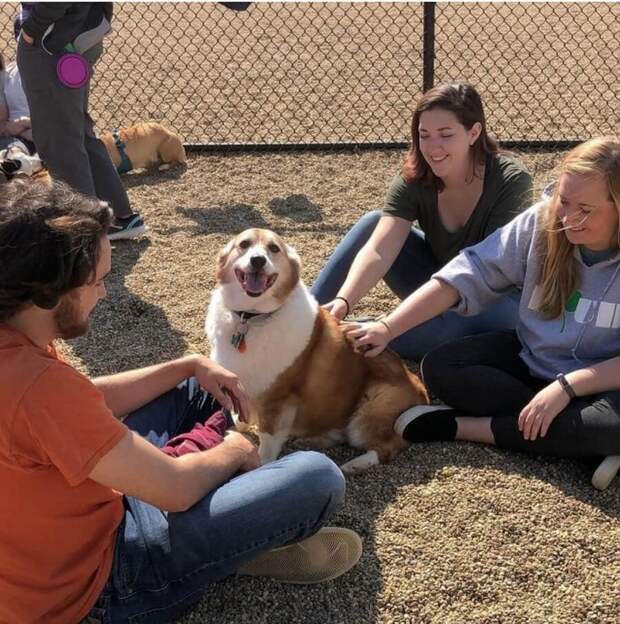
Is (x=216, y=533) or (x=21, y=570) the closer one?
(x=21, y=570)

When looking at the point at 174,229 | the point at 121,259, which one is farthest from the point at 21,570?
the point at 174,229

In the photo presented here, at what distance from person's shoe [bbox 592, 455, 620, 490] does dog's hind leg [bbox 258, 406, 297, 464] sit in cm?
118

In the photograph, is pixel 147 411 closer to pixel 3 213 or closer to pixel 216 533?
pixel 216 533

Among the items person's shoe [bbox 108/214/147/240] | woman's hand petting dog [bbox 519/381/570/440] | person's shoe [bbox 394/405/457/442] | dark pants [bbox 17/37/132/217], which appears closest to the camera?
woman's hand petting dog [bbox 519/381/570/440]

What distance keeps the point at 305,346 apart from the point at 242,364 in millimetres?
263

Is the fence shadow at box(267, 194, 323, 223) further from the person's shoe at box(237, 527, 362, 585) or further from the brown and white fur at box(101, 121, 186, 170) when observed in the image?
the person's shoe at box(237, 527, 362, 585)

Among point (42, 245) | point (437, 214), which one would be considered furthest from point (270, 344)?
point (42, 245)

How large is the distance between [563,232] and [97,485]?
190 centimetres

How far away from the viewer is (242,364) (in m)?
3.30

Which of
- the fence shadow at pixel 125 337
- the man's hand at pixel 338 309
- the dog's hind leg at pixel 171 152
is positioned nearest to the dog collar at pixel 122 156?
the dog's hind leg at pixel 171 152

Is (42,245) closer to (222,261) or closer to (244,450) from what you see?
(244,450)

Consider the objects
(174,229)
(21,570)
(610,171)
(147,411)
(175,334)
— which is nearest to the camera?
(21,570)

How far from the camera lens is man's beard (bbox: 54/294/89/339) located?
1.90m

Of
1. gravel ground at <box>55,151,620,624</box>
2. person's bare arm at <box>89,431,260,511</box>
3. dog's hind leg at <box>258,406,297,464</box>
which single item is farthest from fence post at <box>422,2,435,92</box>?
person's bare arm at <box>89,431,260,511</box>
